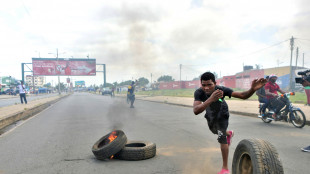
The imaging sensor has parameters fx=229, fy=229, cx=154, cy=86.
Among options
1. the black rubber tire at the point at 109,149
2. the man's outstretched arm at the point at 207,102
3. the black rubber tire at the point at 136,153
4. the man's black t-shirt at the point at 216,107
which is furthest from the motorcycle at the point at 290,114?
the black rubber tire at the point at 109,149

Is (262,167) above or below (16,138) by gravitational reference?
above

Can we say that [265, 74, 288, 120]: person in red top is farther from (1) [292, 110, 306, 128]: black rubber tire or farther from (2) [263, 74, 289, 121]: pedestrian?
(1) [292, 110, 306, 128]: black rubber tire

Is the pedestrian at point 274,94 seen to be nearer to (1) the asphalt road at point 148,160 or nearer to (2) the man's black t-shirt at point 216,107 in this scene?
(1) the asphalt road at point 148,160

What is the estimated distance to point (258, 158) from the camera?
7.90 feet

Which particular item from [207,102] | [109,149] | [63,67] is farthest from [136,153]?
[63,67]

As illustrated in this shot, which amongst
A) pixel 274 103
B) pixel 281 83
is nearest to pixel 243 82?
pixel 281 83

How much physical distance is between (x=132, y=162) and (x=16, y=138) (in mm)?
4000

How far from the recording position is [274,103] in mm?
7387

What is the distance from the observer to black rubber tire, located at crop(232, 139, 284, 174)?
2.36m

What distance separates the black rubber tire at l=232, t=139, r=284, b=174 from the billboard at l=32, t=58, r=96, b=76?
156 ft

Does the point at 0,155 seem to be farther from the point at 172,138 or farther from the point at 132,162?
the point at 172,138

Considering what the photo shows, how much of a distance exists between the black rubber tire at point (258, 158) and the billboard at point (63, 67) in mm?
47677

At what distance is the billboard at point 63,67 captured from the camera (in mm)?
45219

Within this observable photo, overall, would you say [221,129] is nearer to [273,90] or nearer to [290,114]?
[290,114]
